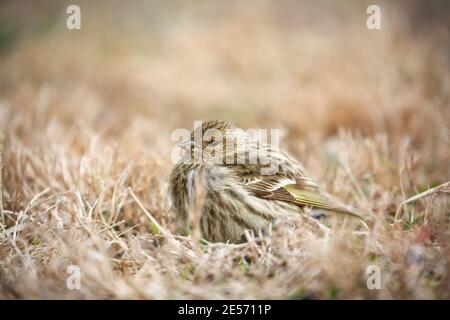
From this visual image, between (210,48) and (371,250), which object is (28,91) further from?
(371,250)

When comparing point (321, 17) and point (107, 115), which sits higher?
point (321, 17)

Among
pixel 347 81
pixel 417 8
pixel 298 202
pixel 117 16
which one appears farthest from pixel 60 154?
pixel 417 8

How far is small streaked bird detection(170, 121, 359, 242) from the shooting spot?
11.2ft

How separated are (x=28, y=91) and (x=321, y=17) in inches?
258

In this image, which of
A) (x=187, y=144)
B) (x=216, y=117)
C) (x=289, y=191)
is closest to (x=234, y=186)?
(x=289, y=191)

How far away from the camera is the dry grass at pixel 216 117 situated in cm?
285

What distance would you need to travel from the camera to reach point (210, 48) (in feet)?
28.7

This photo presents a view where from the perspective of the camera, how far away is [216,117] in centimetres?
688

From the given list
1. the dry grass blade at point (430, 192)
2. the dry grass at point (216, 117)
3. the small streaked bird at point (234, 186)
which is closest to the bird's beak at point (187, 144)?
the small streaked bird at point (234, 186)

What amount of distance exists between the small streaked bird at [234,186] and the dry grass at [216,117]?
23 centimetres

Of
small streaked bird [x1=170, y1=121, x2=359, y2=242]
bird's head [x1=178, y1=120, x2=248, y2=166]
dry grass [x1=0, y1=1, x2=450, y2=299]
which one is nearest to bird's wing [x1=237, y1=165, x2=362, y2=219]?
small streaked bird [x1=170, y1=121, x2=359, y2=242]

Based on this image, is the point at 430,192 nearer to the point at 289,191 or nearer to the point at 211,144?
the point at 289,191

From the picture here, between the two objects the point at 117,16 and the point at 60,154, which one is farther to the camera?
the point at 117,16

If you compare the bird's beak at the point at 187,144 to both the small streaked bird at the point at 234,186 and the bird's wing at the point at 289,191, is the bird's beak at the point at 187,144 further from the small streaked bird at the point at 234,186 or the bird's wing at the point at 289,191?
the bird's wing at the point at 289,191
